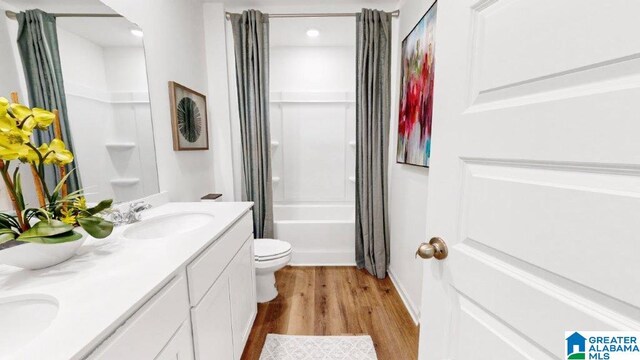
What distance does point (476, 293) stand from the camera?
24.5 inches

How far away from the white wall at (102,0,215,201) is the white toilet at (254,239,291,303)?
2.41 ft

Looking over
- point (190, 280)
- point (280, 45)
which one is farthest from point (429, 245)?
point (280, 45)

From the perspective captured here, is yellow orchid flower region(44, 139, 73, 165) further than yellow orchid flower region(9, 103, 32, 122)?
Yes

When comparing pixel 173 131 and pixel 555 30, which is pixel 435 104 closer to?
pixel 555 30

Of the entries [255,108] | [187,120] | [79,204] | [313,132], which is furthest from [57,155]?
[313,132]

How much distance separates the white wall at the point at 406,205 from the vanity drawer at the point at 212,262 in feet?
A: 3.92

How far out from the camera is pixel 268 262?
71.2 inches

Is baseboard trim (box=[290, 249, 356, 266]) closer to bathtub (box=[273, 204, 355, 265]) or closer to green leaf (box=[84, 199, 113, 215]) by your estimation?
bathtub (box=[273, 204, 355, 265])

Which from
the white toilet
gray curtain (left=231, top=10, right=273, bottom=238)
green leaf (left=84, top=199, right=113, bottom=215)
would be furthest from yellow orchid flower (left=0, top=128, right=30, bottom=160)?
gray curtain (left=231, top=10, right=273, bottom=238)

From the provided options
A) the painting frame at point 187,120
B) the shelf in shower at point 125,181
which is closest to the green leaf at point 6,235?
the shelf in shower at point 125,181

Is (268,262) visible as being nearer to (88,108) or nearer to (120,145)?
(120,145)

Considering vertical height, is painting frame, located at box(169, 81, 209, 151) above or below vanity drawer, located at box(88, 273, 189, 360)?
above

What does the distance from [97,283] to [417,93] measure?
1857 mm

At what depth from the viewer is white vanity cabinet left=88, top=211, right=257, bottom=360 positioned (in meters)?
0.61
